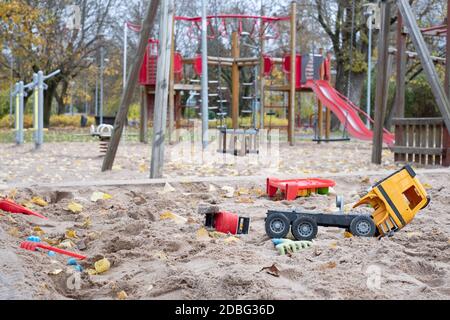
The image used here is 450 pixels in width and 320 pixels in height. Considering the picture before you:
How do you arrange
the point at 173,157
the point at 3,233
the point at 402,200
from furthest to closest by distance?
the point at 173,157 → the point at 402,200 → the point at 3,233

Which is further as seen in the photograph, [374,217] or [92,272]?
[374,217]

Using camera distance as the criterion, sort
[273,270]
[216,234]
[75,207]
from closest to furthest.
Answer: [273,270]
[216,234]
[75,207]

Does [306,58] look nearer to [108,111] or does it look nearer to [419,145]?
[419,145]

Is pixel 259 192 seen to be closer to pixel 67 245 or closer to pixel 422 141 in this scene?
pixel 67 245

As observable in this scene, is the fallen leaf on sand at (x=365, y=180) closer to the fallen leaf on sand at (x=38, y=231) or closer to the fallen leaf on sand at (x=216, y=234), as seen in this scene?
the fallen leaf on sand at (x=216, y=234)

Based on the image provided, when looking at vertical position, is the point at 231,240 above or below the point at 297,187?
below

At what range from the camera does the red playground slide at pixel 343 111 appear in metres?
15.4

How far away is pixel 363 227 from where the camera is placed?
3.64 metres

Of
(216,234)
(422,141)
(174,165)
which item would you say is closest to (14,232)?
(216,234)

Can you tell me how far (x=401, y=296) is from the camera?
247cm

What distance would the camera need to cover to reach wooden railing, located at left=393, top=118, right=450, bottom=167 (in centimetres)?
901

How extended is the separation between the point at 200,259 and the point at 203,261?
5cm
